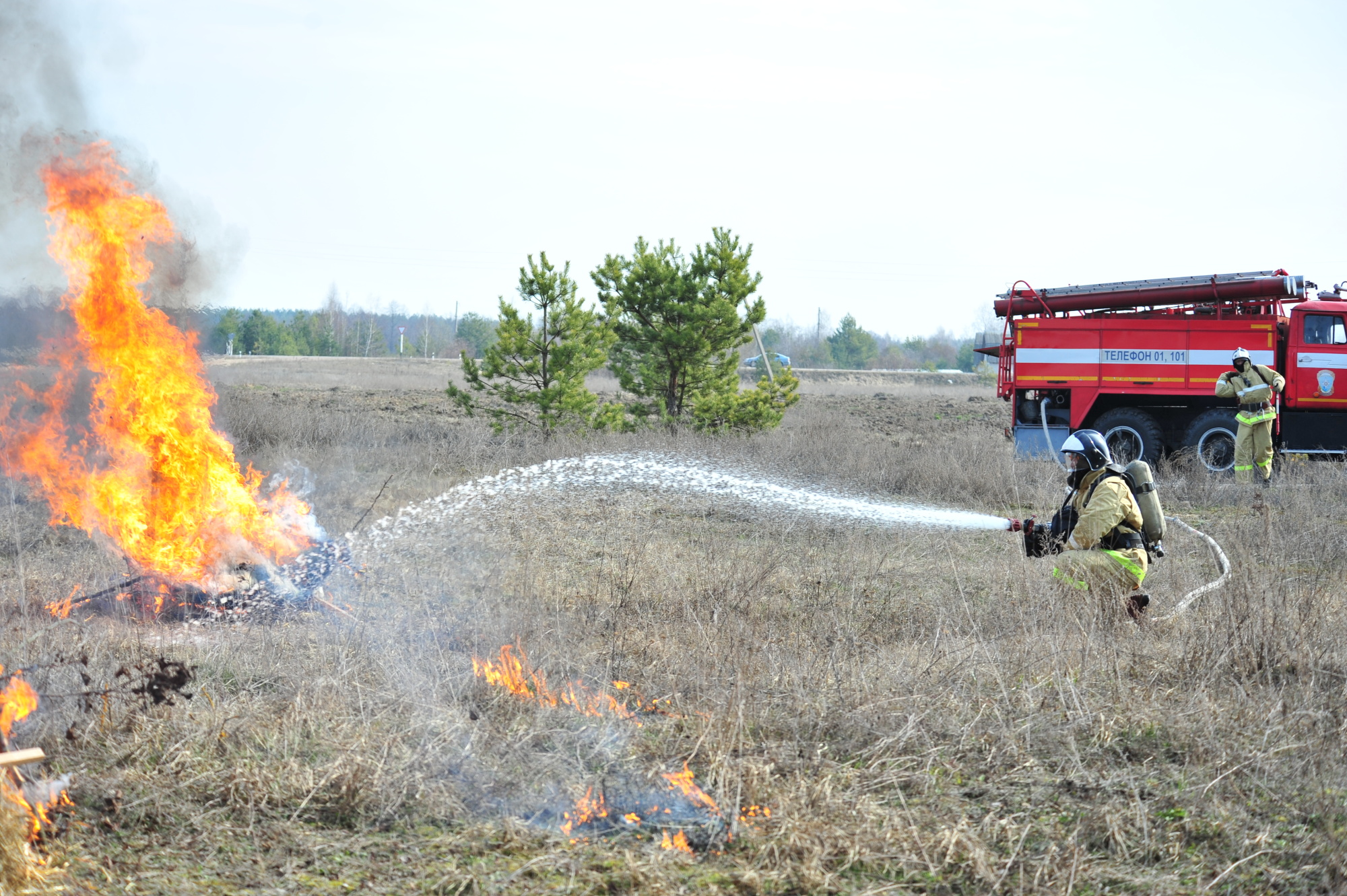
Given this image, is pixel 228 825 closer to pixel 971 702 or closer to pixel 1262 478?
pixel 971 702

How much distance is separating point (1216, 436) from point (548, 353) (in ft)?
32.1

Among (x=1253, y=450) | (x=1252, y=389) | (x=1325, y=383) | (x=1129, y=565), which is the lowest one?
(x=1129, y=565)

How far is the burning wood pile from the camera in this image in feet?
19.7

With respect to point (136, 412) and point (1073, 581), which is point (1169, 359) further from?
point (136, 412)

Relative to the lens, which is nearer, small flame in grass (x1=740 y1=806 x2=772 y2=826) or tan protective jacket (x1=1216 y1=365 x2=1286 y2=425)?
small flame in grass (x1=740 y1=806 x2=772 y2=826)

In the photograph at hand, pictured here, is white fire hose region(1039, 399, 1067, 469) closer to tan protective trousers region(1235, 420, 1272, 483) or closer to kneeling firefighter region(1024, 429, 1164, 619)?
tan protective trousers region(1235, 420, 1272, 483)

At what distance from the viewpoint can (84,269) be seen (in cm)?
603

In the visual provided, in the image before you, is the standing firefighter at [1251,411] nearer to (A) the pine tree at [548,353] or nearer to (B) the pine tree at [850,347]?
(A) the pine tree at [548,353]

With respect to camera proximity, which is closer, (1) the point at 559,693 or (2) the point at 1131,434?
(1) the point at 559,693

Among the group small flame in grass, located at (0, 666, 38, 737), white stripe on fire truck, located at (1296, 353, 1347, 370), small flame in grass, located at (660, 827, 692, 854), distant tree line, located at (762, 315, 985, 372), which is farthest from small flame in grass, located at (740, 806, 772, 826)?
distant tree line, located at (762, 315, 985, 372)

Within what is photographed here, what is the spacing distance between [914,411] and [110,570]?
90.1ft

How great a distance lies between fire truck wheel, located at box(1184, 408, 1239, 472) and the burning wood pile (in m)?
11.5

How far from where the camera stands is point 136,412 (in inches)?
238

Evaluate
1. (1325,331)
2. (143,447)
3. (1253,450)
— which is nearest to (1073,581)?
(143,447)
